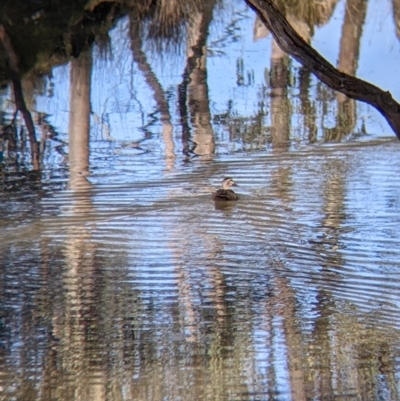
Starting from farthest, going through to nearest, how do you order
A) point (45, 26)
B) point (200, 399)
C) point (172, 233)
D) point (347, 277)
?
point (45, 26), point (172, 233), point (347, 277), point (200, 399)

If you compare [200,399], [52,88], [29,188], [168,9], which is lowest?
[200,399]

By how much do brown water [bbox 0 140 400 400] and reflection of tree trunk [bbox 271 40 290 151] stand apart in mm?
1194

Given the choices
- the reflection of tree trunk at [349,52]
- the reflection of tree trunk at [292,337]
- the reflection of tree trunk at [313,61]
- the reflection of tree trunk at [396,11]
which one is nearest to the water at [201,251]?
the reflection of tree trunk at [292,337]

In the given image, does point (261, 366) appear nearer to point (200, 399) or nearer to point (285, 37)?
point (200, 399)

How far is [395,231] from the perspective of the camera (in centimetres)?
1074

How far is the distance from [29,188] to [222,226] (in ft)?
8.82

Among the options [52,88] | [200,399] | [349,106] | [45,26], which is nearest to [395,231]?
[200,399]

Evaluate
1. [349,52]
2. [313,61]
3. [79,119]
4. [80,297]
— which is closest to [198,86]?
[79,119]

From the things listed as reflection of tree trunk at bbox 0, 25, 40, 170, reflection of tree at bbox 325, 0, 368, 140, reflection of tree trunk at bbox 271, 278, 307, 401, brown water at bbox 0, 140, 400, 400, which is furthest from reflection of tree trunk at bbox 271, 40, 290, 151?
reflection of tree trunk at bbox 271, 278, 307, 401

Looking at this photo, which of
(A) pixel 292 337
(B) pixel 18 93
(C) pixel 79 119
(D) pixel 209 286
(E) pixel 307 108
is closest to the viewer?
(A) pixel 292 337

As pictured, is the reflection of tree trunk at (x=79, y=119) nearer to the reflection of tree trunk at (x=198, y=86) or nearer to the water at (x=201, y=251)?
the water at (x=201, y=251)

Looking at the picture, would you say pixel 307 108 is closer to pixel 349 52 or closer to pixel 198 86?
pixel 198 86

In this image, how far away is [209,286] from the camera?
9.09m

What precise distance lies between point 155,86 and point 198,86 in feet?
2.30
